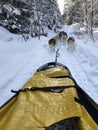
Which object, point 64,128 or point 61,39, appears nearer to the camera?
point 64,128

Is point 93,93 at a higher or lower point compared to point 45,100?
lower

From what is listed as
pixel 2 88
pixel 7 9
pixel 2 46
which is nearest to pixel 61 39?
pixel 7 9

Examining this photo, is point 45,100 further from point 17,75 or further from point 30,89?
point 17,75

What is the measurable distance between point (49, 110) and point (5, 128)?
536 millimetres

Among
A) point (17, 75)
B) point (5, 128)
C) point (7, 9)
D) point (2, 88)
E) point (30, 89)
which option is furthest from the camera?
point (7, 9)

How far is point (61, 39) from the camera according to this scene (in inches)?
685

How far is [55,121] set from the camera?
8.15 feet

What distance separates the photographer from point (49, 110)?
8.93 feet

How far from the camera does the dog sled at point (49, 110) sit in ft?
8.09

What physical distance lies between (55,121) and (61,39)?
15.1m

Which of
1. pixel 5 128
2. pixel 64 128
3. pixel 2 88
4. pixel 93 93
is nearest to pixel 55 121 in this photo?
pixel 64 128

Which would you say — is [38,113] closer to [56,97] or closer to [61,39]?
[56,97]

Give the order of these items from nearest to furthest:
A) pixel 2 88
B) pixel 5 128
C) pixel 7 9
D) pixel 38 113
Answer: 1. pixel 5 128
2. pixel 38 113
3. pixel 2 88
4. pixel 7 9

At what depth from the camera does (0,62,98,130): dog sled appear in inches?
97.0
